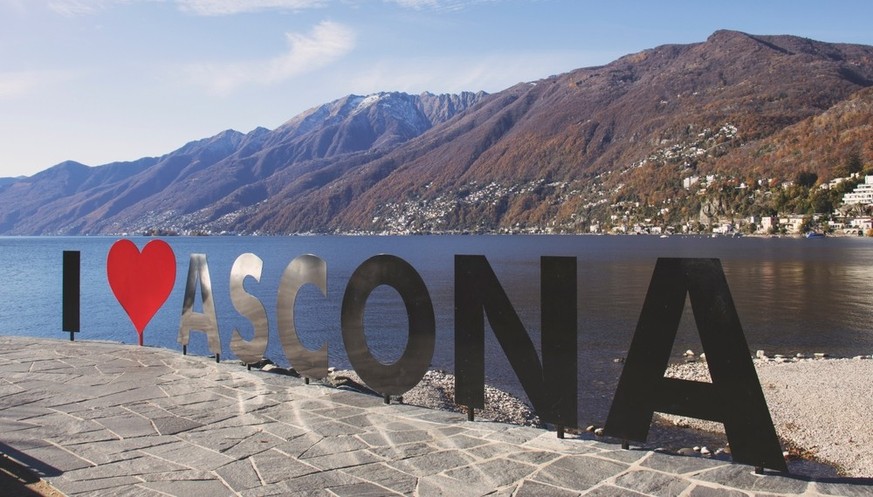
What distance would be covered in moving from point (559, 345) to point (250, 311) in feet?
19.4

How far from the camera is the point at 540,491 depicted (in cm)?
543

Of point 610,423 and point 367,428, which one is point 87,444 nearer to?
point 367,428

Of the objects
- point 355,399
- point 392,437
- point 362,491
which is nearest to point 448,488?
point 362,491

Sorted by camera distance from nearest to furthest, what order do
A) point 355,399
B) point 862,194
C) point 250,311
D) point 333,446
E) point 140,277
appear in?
point 333,446 → point 355,399 → point 250,311 → point 140,277 → point 862,194

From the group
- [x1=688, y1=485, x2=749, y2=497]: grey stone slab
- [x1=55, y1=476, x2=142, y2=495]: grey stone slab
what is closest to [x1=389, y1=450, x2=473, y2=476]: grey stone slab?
[x1=688, y1=485, x2=749, y2=497]: grey stone slab

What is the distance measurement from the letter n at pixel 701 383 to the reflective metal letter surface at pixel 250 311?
6.29m

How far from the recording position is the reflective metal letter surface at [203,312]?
37.2 feet

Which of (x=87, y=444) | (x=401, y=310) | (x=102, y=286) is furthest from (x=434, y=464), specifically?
(x=102, y=286)

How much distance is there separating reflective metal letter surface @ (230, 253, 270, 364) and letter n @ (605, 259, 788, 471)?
20.6ft

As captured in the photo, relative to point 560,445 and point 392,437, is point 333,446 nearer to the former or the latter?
point 392,437

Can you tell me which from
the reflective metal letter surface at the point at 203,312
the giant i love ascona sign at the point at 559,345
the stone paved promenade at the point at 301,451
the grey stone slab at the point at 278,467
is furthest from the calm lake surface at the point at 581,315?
the grey stone slab at the point at 278,467

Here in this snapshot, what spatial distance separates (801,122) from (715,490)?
752 feet

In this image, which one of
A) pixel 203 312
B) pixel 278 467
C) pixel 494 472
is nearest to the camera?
pixel 494 472

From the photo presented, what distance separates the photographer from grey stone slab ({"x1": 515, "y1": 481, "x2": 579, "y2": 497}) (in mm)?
5340
